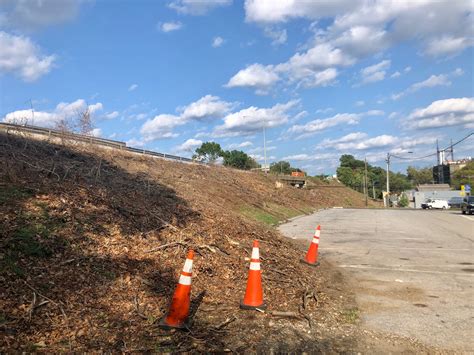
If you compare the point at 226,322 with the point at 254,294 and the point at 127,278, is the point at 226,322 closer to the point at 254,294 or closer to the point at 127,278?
the point at 254,294

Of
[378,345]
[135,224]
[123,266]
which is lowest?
[378,345]

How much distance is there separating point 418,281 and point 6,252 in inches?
263

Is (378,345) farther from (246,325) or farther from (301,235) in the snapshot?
(301,235)

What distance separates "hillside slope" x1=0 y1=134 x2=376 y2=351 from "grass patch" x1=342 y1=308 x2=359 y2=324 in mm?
135

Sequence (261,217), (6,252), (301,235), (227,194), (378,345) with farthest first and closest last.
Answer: (227,194), (261,217), (301,235), (6,252), (378,345)

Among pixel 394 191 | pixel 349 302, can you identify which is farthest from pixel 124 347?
pixel 394 191

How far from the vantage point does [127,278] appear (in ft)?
17.5

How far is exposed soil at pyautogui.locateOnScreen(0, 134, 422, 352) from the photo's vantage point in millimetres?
4039

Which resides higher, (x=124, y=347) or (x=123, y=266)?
(x=123, y=266)

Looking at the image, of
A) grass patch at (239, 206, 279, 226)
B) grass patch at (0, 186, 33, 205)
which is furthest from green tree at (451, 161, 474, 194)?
grass patch at (0, 186, 33, 205)

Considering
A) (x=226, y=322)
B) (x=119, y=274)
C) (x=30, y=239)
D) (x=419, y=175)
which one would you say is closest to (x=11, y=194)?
(x=30, y=239)

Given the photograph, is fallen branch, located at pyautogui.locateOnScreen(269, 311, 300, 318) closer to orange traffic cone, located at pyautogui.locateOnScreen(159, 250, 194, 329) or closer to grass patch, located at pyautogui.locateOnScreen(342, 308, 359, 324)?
grass patch, located at pyautogui.locateOnScreen(342, 308, 359, 324)

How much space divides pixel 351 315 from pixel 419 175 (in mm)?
174199

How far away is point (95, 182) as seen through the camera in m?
9.67
